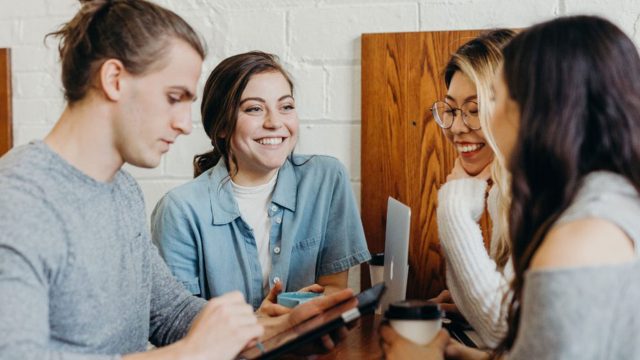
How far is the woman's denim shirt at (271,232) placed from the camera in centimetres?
159

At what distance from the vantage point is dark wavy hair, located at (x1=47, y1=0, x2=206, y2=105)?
1.01m

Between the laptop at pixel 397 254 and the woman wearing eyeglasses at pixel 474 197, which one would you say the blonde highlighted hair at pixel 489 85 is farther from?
the laptop at pixel 397 254

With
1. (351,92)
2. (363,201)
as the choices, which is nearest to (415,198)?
(363,201)

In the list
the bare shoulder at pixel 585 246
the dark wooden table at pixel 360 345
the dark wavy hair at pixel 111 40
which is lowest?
the dark wooden table at pixel 360 345

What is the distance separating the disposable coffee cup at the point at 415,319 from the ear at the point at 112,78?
1.55ft

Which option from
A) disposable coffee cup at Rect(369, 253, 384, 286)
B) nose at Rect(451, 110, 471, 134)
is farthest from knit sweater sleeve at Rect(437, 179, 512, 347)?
disposable coffee cup at Rect(369, 253, 384, 286)

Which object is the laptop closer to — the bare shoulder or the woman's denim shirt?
the woman's denim shirt

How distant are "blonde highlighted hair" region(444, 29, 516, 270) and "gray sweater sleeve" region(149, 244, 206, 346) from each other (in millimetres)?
568

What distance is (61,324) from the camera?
0.96 m

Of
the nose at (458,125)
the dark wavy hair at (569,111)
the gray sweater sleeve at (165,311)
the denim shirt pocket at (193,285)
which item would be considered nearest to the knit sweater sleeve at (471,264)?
the nose at (458,125)

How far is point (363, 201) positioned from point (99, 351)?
95cm

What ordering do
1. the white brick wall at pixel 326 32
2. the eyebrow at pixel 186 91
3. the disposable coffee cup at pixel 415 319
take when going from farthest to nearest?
the white brick wall at pixel 326 32 → the eyebrow at pixel 186 91 → the disposable coffee cup at pixel 415 319

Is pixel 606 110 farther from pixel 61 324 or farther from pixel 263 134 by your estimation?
pixel 263 134

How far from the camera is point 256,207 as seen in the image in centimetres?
167
